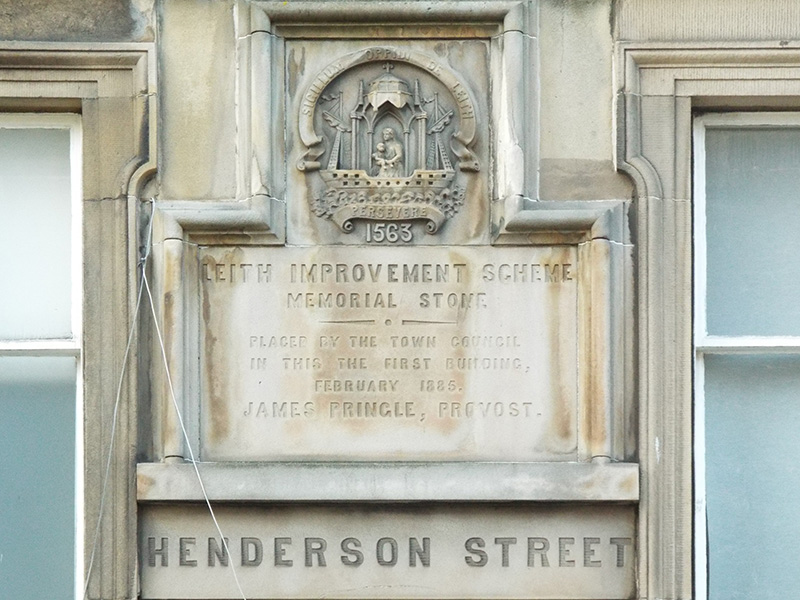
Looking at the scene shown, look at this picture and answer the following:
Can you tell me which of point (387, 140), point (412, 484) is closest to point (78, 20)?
point (387, 140)

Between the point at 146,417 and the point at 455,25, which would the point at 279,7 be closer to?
the point at 455,25

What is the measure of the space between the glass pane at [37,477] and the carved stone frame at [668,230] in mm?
2521

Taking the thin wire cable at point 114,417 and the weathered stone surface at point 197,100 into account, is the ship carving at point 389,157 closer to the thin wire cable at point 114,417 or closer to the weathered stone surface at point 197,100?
the weathered stone surface at point 197,100

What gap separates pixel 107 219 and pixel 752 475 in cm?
305

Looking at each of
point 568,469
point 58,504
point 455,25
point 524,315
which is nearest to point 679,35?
point 455,25

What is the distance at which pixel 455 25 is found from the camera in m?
6.82

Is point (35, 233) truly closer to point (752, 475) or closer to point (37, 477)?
point (37, 477)

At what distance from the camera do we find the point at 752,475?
6.82 metres

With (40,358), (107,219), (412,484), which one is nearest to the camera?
(412,484)

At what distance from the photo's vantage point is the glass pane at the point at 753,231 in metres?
6.90

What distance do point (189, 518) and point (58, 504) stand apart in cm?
64

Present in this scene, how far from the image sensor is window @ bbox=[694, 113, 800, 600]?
266 inches

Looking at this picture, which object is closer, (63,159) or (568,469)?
(568,469)

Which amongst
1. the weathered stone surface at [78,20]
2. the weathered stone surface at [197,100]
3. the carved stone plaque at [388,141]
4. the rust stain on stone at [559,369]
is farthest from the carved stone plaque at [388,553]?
the weathered stone surface at [78,20]
